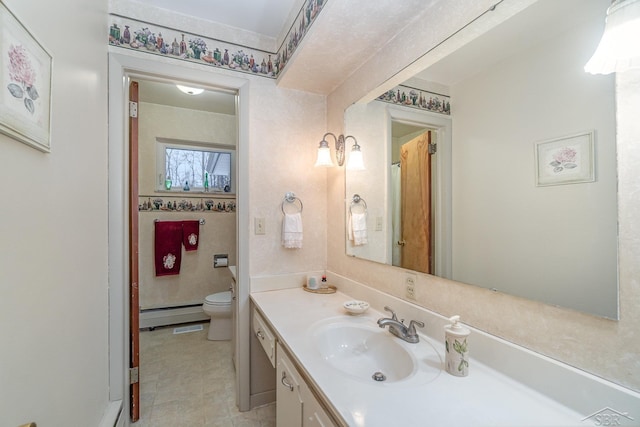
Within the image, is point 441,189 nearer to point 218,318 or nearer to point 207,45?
point 207,45

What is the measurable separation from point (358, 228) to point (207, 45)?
1.49 meters

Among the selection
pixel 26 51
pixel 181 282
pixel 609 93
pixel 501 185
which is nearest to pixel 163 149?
pixel 181 282

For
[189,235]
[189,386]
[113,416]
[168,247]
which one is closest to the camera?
[113,416]

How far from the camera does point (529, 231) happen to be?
0.84 meters

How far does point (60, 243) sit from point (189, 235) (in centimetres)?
243

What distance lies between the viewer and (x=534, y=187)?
82 centimetres

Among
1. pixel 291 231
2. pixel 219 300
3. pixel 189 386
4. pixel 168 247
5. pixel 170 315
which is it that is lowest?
pixel 189 386

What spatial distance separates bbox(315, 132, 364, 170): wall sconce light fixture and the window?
2.07m

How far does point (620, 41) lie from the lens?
604 millimetres

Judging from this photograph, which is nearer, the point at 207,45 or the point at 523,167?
the point at 523,167

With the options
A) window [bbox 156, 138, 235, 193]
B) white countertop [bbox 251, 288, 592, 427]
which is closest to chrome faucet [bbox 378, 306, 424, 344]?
white countertop [bbox 251, 288, 592, 427]

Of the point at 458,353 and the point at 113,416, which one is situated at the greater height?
the point at 458,353

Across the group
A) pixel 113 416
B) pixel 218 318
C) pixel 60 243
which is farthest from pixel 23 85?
pixel 218 318

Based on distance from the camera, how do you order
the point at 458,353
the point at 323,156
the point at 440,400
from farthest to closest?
the point at 323,156 → the point at 458,353 → the point at 440,400
